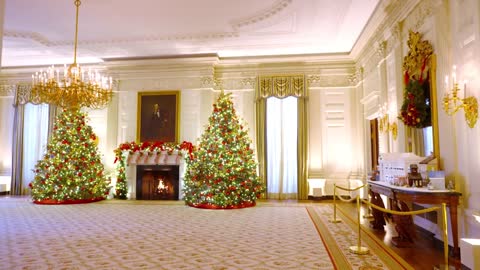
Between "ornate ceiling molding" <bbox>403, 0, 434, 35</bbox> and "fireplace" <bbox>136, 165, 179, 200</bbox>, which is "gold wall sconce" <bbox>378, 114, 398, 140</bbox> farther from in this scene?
"fireplace" <bbox>136, 165, 179, 200</bbox>

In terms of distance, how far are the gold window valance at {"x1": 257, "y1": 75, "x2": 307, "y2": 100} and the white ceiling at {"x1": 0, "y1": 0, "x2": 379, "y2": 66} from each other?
768 mm

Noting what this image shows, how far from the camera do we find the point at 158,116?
399 inches

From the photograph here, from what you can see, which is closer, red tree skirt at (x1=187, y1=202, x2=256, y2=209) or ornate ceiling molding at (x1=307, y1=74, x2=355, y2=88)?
red tree skirt at (x1=187, y1=202, x2=256, y2=209)

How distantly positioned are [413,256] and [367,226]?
1.81 metres

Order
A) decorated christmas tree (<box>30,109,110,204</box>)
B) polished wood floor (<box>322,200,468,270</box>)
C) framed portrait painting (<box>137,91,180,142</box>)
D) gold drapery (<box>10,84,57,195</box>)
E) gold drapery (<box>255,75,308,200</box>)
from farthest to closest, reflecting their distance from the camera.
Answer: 1. gold drapery (<box>10,84,57,195</box>)
2. framed portrait painting (<box>137,91,180,142</box>)
3. gold drapery (<box>255,75,308,200</box>)
4. decorated christmas tree (<box>30,109,110,204</box>)
5. polished wood floor (<box>322,200,468,270</box>)

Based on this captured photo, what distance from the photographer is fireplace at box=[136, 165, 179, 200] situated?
32.2 feet

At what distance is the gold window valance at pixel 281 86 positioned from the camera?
9.90m

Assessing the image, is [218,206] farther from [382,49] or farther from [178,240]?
[382,49]

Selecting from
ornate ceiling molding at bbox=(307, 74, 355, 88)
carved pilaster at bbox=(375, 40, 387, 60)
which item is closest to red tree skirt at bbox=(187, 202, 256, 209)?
ornate ceiling molding at bbox=(307, 74, 355, 88)

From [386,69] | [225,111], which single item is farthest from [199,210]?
[386,69]

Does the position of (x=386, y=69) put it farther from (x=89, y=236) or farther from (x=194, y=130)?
(x=89, y=236)

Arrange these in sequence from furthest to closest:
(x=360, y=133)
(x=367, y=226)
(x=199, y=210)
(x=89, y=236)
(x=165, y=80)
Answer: (x=165, y=80), (x=360, y=133), (x=199, y=210), (x=367, y=226), (x=89, y=236)

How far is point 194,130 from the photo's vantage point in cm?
997

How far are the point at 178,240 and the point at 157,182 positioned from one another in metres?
5.32
